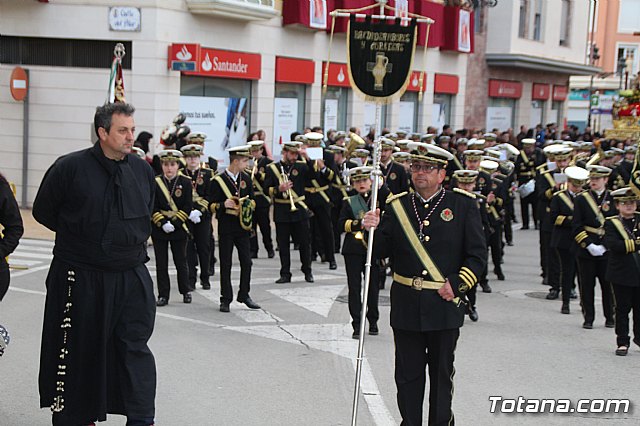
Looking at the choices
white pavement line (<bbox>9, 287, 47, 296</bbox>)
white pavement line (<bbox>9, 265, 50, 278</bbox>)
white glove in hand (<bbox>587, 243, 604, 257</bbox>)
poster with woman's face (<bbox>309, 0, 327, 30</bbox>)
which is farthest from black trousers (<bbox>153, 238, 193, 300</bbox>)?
poster with woman's face (<bbox>309, 0, 327, 30</bbox>)

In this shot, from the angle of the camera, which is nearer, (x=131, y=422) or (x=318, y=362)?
(x=131, y=422)

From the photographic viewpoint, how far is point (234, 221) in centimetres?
1243

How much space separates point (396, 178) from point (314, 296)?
3.60 m

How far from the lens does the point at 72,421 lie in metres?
6.46

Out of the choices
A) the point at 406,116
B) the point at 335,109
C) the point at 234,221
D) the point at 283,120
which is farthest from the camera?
the point at 406,116

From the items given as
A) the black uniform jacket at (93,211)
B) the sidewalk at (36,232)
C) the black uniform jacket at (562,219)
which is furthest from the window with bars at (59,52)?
the black uniform jacket at (93,211)

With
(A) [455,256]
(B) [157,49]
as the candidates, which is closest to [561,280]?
(A) [455,256]

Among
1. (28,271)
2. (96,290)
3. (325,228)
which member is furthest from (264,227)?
(96,290)

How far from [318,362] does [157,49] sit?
1371 cm

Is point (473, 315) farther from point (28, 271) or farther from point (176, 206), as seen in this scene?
point (28, 271)

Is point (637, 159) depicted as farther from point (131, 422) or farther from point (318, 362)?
point (131, 422)

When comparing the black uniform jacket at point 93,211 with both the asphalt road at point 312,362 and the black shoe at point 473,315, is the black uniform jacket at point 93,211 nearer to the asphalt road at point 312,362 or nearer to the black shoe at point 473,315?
the asphalt road at point 312,362

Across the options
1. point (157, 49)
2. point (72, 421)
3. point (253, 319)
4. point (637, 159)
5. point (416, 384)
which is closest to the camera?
point (72, 421)

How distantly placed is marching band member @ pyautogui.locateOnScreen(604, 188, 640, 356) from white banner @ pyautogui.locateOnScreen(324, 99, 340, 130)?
770 inches
